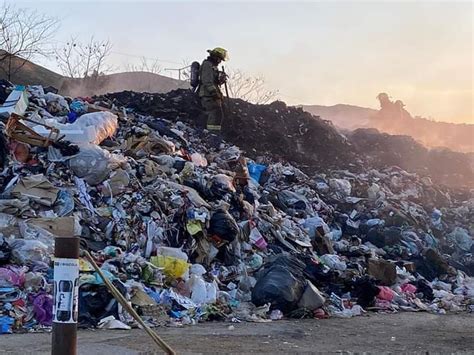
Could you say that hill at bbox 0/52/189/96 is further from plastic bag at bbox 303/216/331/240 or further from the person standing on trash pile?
plastic bag at bbox 303/216/331/240

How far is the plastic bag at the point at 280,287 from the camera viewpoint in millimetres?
7691

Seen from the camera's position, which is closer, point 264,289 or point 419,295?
point 264,289

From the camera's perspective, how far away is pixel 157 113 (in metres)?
15.2

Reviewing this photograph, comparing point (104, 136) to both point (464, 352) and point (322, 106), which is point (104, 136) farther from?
point (322, 106)

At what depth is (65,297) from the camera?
285cm

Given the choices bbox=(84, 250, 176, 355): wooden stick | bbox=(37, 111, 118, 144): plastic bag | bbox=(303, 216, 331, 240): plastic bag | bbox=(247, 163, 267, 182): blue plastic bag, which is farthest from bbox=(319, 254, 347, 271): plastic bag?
bbox=(84, 250, 176, 355): wooden stick

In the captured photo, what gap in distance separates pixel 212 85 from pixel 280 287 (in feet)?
24.2

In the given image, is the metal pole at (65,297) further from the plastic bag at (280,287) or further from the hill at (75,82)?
the hill at (75,82)

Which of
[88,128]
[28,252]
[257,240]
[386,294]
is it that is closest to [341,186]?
[257,240]

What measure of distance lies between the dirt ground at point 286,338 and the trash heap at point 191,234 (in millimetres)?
400

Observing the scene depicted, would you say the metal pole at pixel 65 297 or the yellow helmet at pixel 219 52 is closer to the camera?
the metal pole at pixel 65 297

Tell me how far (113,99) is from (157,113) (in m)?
1.25

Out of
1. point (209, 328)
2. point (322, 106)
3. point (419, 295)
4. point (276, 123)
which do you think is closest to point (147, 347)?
point (209, 328)

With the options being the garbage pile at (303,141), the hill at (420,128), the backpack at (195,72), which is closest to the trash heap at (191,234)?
the backpack at (195,72)
